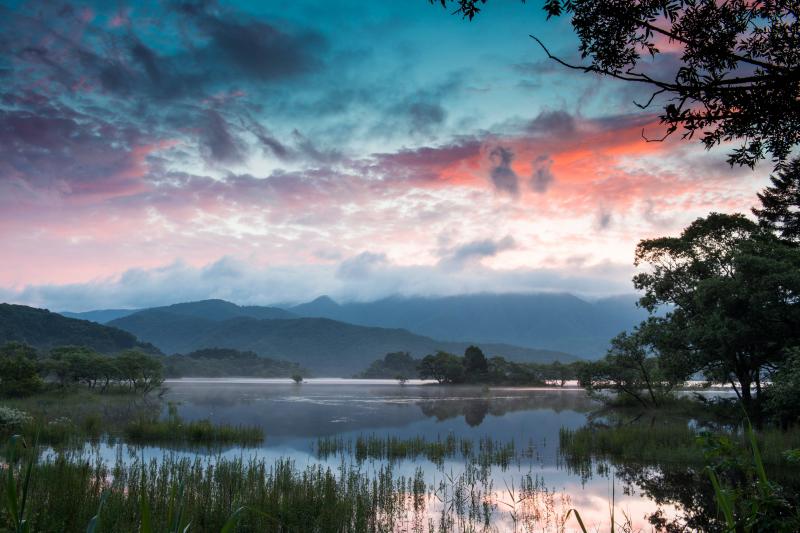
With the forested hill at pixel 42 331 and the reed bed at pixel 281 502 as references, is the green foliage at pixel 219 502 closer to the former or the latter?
the reed bed at pixel 281 502

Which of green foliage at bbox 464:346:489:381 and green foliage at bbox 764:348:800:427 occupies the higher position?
green foliage at bbox 764:348:800:427

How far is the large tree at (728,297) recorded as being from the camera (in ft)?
101

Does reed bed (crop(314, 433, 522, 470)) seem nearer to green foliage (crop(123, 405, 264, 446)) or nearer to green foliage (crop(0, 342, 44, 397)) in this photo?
Answer: green foliage (crop(123, 405, 264, 446))

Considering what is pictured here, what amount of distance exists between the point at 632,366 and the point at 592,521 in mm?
39759

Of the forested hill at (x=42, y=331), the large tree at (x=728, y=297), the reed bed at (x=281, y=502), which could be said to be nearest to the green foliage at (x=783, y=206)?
the large tree at (x=728, y=297)

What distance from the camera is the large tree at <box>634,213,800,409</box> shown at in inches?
1213

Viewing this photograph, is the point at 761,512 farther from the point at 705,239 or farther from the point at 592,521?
the point at 705,239

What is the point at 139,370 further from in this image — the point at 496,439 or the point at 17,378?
the point at 496,439

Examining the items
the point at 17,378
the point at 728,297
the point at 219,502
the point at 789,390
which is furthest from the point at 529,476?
the point at 17,378

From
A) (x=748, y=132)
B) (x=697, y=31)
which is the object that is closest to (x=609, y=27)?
(x=697, y=31)

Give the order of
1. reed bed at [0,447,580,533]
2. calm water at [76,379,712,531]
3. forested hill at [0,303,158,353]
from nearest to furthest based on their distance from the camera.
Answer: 1. reed bed at [0,447,580,533]
2. calm water at [76,379,712,531]
3. forested hill at [0,303,158,353]

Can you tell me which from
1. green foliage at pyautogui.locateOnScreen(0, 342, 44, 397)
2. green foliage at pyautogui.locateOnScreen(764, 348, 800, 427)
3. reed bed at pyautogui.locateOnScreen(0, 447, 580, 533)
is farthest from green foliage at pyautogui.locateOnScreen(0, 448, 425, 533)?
green foliage at pyautogui.locateOnScreen(0, 342, 44, 397)

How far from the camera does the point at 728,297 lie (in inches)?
1266

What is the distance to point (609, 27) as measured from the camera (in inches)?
360
